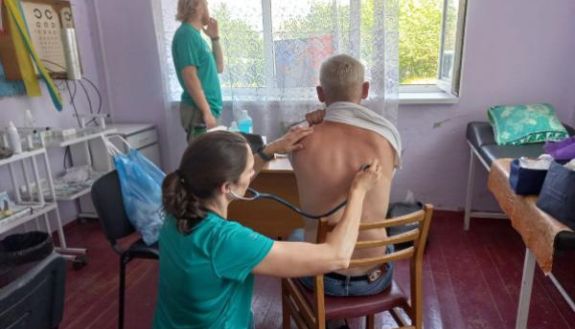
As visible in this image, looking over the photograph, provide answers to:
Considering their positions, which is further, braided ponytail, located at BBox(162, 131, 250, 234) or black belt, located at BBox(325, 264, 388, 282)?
black belt, located at BBox(325, 264, 388, 282)

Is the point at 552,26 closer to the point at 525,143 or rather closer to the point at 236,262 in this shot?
the point at 525,143

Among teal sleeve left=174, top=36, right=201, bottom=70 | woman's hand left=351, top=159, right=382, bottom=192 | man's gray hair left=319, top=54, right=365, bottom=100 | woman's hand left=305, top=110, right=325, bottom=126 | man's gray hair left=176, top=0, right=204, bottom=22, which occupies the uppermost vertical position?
man's gray hair left=176, top=0, right=204, bottom=22

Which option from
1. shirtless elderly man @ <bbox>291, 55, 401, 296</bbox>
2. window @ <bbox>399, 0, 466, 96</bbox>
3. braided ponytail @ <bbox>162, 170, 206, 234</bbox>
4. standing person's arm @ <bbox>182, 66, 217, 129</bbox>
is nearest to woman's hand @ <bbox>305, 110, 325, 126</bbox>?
shirtless elderly man @ <bbox>291, 55, 401, 296</bbox>

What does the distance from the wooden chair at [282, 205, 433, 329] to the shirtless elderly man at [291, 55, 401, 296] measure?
4 centimetres

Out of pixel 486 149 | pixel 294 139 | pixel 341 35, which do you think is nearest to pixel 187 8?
pixel 341 35

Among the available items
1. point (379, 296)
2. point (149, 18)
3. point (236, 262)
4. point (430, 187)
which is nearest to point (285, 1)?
point (149, 18)

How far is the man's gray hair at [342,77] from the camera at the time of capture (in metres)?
1.26

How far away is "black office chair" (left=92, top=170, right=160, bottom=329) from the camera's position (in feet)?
5.22

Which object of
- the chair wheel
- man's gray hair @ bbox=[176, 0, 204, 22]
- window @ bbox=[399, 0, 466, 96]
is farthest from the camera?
window @ bbox=[399, 0, 466, 96]

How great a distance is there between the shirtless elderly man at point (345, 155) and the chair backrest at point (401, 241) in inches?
4.2

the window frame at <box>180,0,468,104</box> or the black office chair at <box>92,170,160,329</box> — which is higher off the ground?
the window frame at <box>180,0,468,104</box>

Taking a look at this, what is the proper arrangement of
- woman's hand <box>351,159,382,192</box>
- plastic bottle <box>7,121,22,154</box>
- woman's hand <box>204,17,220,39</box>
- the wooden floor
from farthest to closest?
woman's hand <box>204,17,220,39</box>, plastic bottle <box>7,121,22,154</box>, the wooden floor, woman's hand <box>351,159,382,192</box>

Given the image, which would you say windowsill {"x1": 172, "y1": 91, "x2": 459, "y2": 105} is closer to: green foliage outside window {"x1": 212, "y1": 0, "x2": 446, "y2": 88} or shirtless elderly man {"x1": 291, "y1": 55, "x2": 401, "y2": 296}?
green foliage outside window {"x1": 212, "y1": 0, "x2": 446, "y2": 88}

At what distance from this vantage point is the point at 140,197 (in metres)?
1.72
